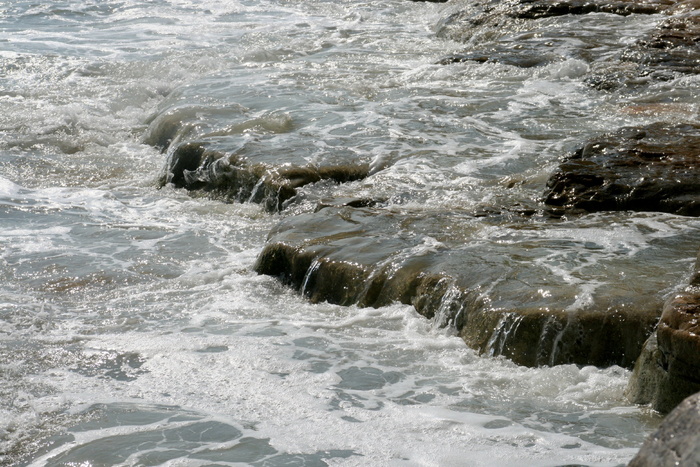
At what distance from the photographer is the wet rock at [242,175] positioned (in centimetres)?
810

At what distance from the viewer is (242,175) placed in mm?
8500

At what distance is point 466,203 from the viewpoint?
24.0 feet

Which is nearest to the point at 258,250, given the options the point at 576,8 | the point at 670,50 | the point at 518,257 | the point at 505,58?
the point at 518,257

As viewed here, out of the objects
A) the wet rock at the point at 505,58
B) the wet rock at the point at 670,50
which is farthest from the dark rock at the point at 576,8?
the wet rock at the point at 505,58

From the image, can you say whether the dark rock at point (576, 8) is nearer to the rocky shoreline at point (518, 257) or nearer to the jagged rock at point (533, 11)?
the jagged rock at point (533, 11)

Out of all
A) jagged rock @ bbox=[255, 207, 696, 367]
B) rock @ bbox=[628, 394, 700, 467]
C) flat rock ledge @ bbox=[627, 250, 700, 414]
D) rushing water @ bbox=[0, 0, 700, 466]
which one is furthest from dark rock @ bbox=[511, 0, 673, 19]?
rock @ bbox=[628, 394, 700, 467]

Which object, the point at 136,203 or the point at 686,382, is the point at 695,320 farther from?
the point at 136,203

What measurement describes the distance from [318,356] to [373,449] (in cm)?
128

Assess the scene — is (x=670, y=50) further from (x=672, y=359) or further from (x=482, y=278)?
(x=672, y=359)

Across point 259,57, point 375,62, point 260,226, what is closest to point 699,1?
point 375,62

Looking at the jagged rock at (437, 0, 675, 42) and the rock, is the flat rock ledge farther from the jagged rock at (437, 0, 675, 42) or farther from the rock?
the jagged rock at (437, 0, 675, 42)

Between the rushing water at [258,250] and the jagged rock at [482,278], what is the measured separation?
147 millimetres

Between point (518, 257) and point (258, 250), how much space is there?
2.39 meters

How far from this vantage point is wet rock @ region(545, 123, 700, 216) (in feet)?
21.6
